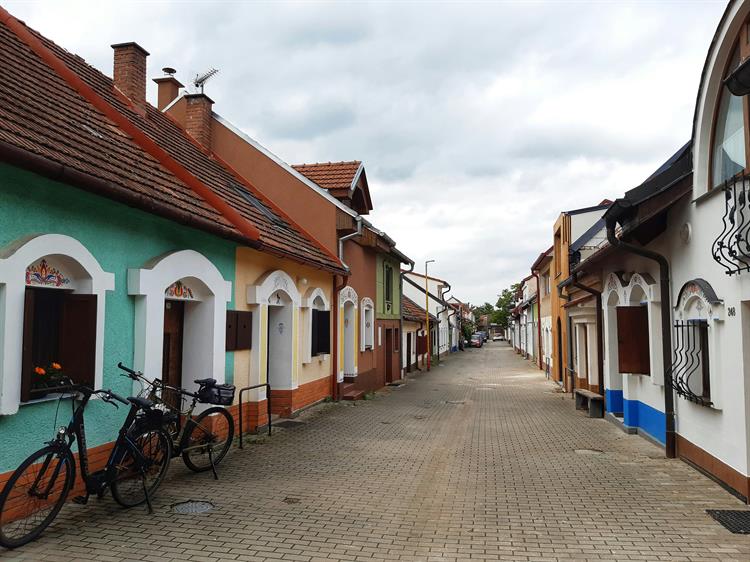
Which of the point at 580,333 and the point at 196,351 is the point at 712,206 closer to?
the point at 196,351

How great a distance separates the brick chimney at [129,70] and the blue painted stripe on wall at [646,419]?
11.3m

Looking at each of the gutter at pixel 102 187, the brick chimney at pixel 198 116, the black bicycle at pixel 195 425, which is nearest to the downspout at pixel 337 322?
the brick chimney at pixel 198 116

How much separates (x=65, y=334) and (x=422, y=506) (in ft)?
13.8

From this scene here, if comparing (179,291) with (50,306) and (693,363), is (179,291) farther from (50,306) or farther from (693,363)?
(693,363)

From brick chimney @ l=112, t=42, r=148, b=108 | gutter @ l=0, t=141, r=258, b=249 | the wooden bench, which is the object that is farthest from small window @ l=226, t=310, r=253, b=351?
the wooden bench

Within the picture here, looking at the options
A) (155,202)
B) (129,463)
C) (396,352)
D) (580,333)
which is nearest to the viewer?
(129,463)

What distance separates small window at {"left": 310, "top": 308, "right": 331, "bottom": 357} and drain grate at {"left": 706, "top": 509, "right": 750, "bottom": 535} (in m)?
8.94

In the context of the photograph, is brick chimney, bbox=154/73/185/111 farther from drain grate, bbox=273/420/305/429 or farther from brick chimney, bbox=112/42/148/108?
drain grate, bbox=273/420/305/429

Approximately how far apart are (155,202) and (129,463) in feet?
9.76

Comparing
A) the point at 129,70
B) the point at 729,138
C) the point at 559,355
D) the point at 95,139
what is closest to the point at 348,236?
the point at 129,70

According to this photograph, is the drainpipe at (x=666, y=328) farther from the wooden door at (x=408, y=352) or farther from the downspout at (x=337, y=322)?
the wooden door at (x=408, y=352)

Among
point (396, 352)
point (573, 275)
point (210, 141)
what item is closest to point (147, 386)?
point (210, 141)

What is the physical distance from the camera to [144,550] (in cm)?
484

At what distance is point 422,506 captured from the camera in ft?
20.7
